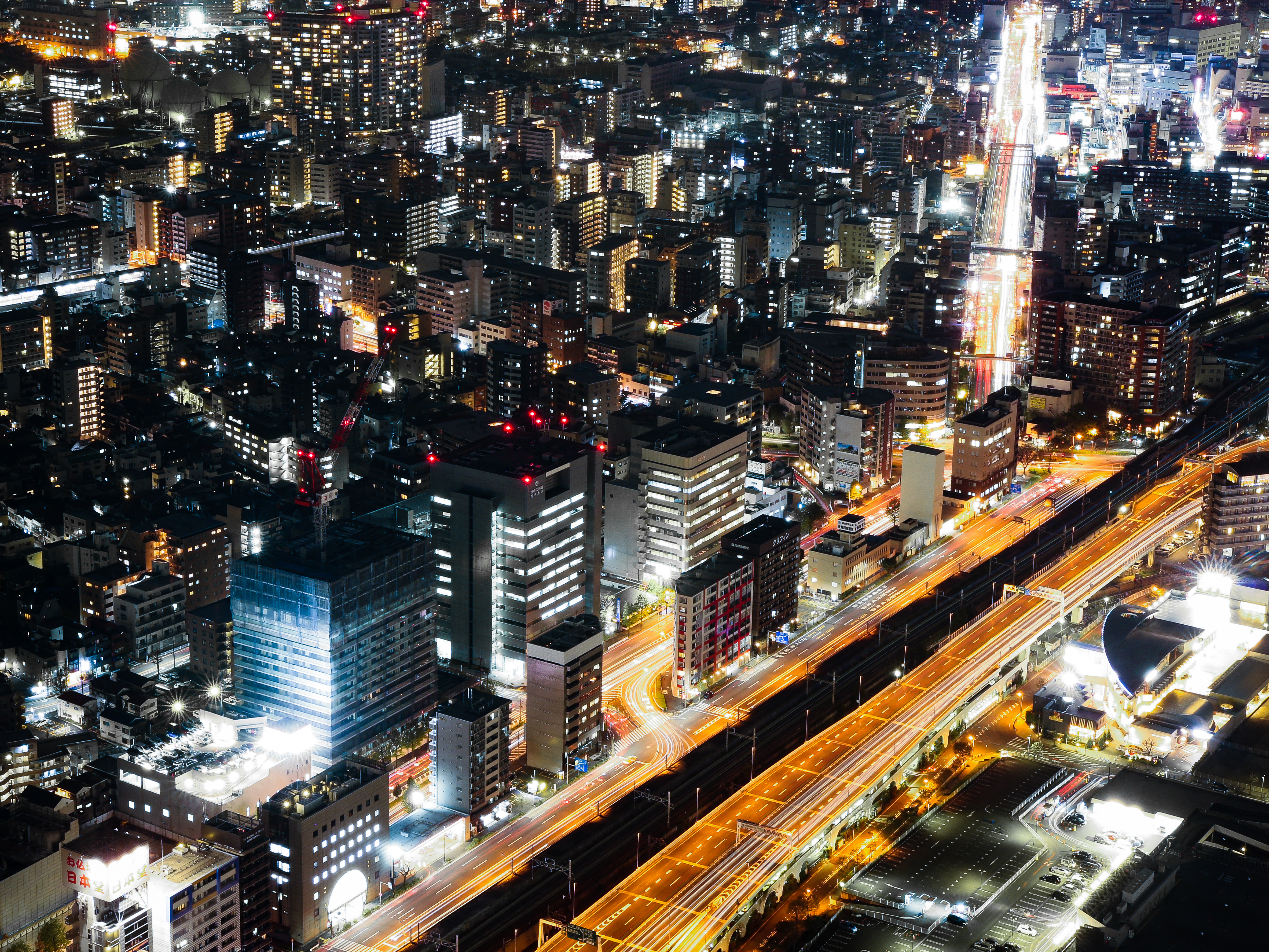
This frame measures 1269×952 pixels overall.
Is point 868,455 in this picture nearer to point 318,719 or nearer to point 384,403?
point 384,403

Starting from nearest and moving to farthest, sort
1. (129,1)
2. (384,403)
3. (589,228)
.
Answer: (384,403), (589,228), (129,1)

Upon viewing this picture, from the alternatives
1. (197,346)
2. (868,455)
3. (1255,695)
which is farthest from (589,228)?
(1255,695)

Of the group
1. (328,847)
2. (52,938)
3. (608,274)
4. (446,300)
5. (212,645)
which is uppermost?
(608,274)

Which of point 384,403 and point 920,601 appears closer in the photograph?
point 920,601

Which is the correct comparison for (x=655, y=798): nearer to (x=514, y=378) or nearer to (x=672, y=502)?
(x=672, y=502)

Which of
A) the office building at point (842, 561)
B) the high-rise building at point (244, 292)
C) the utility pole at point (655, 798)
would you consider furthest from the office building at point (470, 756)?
the high-rise building at point (244, 292)

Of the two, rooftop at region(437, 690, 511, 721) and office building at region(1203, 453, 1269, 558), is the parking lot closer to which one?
rooftop at region(437, 690, 511, 721)

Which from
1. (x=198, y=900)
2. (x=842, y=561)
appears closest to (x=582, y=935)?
(x=198, y=900)

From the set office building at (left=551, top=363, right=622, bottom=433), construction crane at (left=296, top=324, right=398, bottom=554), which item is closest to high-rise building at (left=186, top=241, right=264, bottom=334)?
construction crane at (left=296, top=324, right=398, bottom=554)
